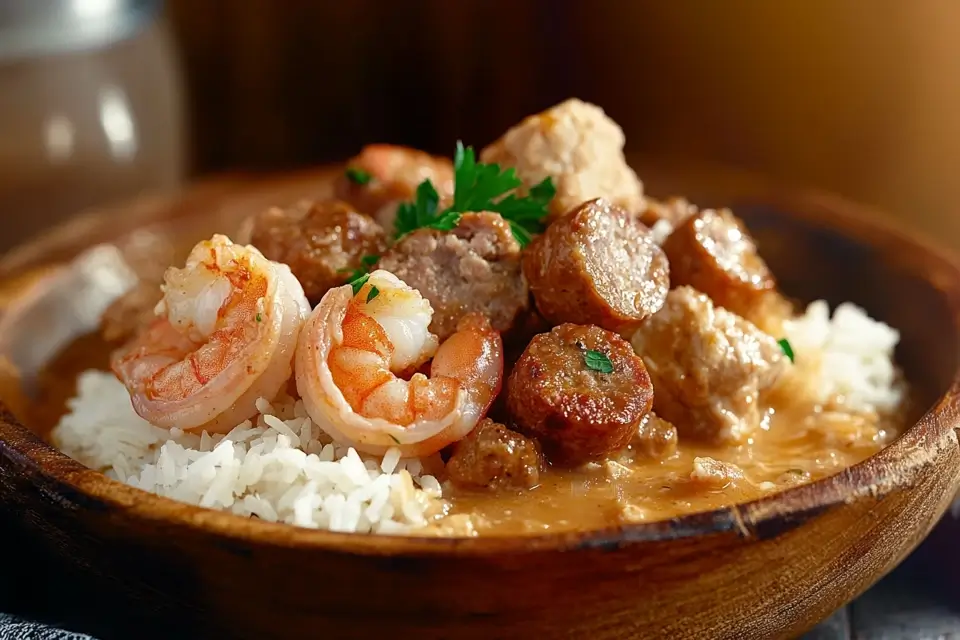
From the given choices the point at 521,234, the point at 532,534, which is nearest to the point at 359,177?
the point at 521,234

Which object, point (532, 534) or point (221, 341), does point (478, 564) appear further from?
point (221, 341)

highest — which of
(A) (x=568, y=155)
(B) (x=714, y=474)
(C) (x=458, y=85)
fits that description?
(A) (x=568, y=155)

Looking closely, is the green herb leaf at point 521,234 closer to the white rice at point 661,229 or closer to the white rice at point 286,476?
the white rice at point 661,229

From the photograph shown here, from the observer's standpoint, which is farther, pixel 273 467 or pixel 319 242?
pixel 319 242

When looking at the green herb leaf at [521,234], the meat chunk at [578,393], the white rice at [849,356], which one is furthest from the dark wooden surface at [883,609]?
the green herb leaf at [521,234]

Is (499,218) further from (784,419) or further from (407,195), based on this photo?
(784,419)

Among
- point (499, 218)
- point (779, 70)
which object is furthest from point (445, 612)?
point (779, 70)

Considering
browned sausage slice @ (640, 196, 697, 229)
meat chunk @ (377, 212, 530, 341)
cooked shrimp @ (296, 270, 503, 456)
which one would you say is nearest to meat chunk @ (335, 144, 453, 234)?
meat chunk @ (377, 212, 530, 341)
